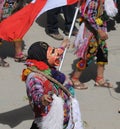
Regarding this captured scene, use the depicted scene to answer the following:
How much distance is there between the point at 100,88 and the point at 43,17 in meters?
3.05

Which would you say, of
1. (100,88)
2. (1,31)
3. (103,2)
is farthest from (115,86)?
(1,31)

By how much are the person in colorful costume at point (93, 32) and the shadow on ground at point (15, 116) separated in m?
0.97

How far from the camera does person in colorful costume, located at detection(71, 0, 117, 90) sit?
6586 millimetres

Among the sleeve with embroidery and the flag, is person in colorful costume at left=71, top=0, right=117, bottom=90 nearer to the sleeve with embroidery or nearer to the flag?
the flag

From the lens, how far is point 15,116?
6477 millimetres

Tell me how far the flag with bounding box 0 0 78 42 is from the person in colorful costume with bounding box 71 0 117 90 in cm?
29

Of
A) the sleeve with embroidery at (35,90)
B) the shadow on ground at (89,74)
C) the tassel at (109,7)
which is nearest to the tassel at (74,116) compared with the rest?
the sleeve with embroidery at (35,90)

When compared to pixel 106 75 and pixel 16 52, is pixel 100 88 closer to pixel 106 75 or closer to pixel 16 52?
pixel 106 75

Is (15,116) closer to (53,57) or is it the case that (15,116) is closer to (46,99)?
(53,57)

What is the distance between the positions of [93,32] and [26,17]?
0.88 metres

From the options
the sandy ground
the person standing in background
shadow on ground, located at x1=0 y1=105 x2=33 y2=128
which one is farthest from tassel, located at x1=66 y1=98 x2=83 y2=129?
the person standing in background

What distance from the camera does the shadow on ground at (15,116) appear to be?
6.32 metres

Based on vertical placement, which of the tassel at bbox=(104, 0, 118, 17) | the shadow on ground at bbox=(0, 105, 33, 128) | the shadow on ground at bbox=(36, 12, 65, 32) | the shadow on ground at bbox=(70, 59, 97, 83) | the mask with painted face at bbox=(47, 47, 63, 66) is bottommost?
the shadow on ground at bbox=(0, 105, 33, 128)

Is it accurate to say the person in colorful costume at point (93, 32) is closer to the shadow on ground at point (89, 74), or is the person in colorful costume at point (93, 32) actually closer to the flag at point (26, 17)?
the flag at point (26, 17)
